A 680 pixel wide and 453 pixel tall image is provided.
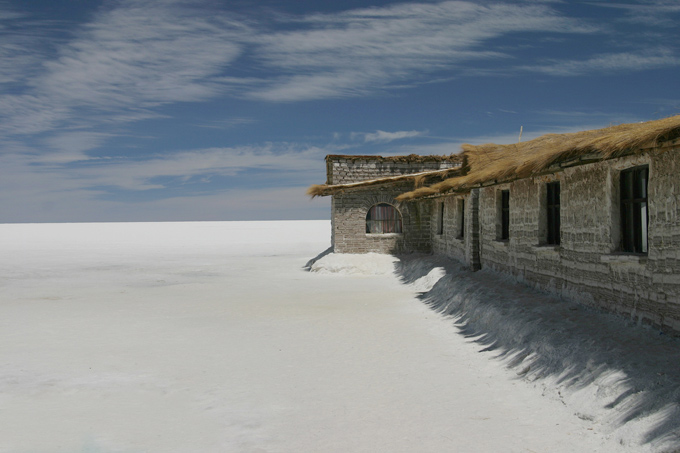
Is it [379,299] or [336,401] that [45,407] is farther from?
[379,299]

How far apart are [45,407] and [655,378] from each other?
21.9ft

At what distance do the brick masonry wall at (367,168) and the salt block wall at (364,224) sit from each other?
77.3 inches

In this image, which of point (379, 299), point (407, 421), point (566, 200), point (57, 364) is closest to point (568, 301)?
point (566, 200)

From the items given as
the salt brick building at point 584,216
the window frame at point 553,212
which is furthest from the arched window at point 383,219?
the window frame at point 553,212

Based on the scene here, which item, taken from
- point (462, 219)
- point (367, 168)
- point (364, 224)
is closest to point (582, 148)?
point (462, 219)

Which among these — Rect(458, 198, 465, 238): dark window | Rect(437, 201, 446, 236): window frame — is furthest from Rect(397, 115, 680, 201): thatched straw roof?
Rect(437, 201, 446, 236): window frame

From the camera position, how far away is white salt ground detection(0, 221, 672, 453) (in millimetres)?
5312

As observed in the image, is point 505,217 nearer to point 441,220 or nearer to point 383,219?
point 441,220

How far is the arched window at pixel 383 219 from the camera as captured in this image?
22031 millimetres

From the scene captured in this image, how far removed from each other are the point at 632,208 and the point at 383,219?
14.5 meters

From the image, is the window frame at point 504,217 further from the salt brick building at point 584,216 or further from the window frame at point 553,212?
the window frame at point 553,212

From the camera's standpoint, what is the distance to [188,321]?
1160 cm

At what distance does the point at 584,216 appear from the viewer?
28.5 feet

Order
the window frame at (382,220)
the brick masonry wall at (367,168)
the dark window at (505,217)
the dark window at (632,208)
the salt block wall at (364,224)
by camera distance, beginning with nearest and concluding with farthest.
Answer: the dark window at (632,208)
the dark window at (505,217)
the salt block wall at (364,224)
the window frame at (382,220)
the brick masonry wall at (367,168)
